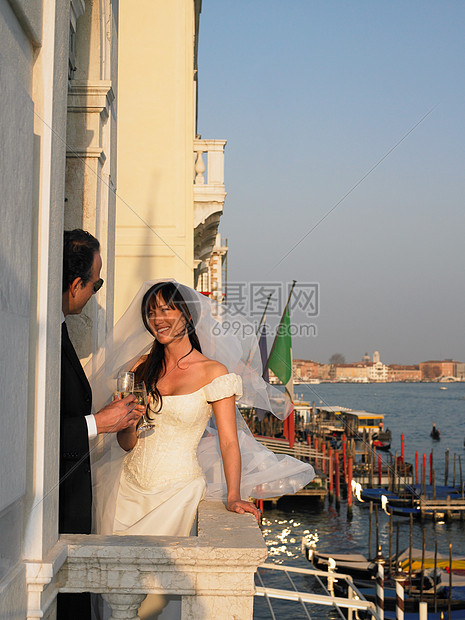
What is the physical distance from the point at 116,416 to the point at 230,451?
63cm

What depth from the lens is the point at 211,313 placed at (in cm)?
392

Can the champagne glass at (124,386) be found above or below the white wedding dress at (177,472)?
above

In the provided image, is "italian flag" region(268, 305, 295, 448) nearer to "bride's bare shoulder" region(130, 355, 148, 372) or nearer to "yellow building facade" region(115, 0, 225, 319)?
"yellow building facade" region(115, 0, 225, 319)

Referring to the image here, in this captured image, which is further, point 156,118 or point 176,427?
point 156,118

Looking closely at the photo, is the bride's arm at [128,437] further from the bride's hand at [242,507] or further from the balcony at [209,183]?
the balcony at [209,183]

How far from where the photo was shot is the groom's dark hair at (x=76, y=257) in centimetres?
301

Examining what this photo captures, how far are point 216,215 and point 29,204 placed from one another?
10.4m

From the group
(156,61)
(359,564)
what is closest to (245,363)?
(156,61)

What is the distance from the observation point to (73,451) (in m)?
2.81

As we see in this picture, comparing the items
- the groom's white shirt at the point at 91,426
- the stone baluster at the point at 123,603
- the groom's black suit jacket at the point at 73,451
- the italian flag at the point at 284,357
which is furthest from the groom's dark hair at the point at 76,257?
the italian flag at the point at 284,357

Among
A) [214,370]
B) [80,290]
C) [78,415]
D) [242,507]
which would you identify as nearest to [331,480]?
[214,370]

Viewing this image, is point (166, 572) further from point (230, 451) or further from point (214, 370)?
point (214, 370)

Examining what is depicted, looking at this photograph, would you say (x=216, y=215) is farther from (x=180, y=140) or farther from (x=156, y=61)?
(x=156, y=61)

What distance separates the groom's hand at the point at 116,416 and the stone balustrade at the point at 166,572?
24.7 inches
